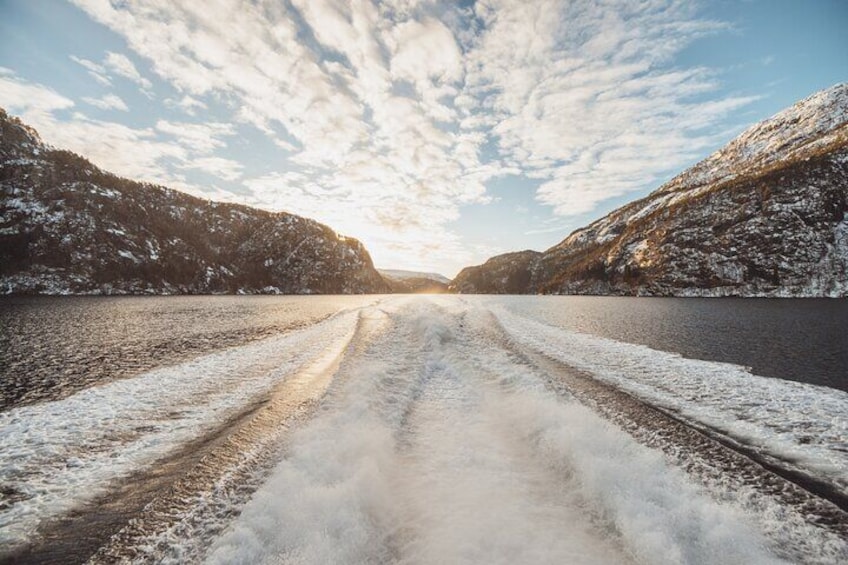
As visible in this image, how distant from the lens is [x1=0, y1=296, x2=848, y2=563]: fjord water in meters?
4.16

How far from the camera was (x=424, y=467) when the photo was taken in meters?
6.18

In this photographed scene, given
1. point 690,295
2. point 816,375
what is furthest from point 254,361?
point 690,295

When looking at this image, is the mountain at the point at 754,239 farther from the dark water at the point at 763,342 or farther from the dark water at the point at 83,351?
the dark water at the point at 83,351

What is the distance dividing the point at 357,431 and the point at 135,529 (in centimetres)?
359

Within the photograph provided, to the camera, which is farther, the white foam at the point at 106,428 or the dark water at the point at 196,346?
the dark water at the point at 196,346

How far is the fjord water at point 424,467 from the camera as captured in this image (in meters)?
4.16

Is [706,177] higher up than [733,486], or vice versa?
[706,177]

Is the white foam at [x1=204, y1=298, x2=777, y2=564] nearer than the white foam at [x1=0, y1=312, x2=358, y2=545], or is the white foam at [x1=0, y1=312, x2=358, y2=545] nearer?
the white foam at [x1=204, y1=298, x2=777, y2=564]

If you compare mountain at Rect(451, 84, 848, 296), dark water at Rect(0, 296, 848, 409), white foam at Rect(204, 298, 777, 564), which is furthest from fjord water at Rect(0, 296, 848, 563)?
mountain at Rect(451, 84, 848, 296)

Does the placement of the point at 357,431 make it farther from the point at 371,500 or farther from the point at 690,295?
the point at 690,295

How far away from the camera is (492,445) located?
699cm

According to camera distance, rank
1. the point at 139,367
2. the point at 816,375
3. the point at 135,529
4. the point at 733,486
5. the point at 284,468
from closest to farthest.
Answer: the point at 135,529, the point at 733,486, the point at 284,468, the point at 816,375, the point at 139,367

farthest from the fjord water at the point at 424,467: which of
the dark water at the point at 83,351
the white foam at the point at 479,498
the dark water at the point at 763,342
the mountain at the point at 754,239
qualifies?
the mountain at the point at 754,239

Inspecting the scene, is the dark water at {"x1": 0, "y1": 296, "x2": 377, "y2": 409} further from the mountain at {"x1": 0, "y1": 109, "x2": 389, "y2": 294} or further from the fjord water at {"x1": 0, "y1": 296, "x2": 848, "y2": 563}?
the mountain at {"x1": 0, "y1": 109, "x2": 389, "y2": 294}
